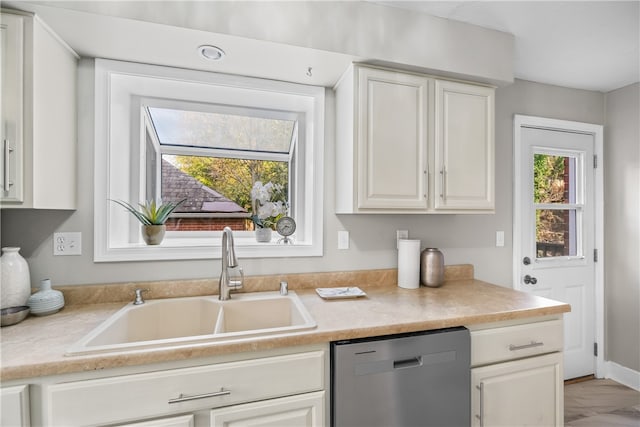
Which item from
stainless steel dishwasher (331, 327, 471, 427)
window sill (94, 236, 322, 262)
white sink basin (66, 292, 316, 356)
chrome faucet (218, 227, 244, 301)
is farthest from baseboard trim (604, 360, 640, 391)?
chrome faucet (218, 227, 244, 301)

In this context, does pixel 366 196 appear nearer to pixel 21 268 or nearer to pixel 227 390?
pixel 227 390

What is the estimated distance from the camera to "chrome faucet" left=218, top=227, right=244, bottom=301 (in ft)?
4.75

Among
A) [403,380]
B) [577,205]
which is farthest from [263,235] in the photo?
[577,205]

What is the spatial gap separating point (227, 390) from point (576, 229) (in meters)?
2.85

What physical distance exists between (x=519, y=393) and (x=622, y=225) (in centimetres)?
195

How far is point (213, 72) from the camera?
1.65 m

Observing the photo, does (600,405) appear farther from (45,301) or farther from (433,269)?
(45,301)

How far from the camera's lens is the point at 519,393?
1361mm

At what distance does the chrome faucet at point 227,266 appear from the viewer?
56.9 inches

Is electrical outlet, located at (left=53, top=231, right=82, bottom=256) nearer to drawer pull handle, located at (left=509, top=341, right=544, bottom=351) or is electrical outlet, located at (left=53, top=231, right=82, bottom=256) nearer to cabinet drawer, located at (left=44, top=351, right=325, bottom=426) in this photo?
cabinet drawer, located at (left=44, top=351, right=325, bottom=426)

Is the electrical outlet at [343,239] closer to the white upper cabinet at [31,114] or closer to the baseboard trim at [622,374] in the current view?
the white upper cabinet at [31,114]

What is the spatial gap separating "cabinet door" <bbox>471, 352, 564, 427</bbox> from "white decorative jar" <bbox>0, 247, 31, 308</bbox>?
1.91m

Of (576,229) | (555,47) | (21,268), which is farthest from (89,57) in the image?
(576,229)

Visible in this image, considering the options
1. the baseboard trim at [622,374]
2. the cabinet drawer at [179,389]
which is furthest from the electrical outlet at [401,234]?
the baseboard trim at [622,374]
